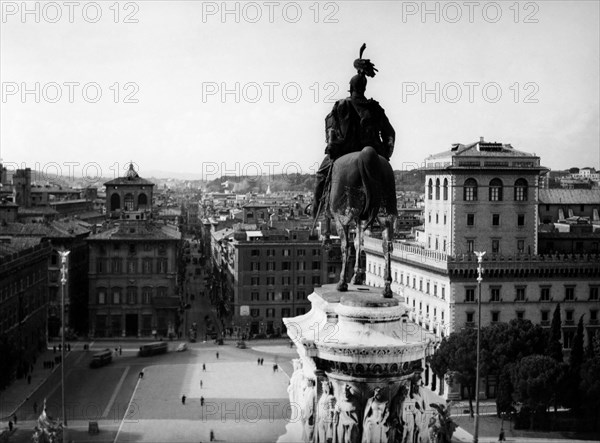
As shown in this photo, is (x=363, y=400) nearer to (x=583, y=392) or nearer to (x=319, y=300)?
(x=319, y=300)

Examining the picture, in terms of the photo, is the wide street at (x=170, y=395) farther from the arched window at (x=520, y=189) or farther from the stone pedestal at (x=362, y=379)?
the stone pedestal at (x=362, y=379)

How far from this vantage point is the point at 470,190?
76938 mm

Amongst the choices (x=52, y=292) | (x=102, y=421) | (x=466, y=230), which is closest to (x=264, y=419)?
(x=102, y=421)

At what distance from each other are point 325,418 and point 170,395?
60.2 metres

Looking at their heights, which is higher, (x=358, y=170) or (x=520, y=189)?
(x=520, y=189)

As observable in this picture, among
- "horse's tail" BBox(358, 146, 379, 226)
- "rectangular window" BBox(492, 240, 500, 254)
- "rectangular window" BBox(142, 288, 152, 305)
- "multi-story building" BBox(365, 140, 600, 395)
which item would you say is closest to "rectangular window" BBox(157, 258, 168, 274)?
"rectangular window" BBox(142, 288, 152, 305)

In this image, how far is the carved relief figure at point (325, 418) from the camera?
465 inches

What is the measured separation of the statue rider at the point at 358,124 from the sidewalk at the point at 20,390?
170 ft

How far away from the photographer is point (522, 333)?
63125 millimetres

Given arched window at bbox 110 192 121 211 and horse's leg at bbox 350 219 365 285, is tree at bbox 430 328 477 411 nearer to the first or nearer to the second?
horse's leg at bbox 350 219 365 285

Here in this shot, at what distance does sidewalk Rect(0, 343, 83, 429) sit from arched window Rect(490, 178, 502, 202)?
1699 inches

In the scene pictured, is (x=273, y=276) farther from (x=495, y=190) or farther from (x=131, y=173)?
(x=131, y=173)

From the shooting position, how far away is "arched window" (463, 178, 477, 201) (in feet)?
252

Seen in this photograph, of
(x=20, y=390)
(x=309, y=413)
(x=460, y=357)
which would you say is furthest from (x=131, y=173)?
(x=309, y=413)
